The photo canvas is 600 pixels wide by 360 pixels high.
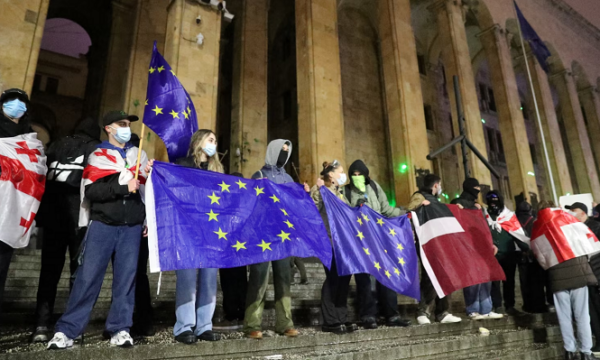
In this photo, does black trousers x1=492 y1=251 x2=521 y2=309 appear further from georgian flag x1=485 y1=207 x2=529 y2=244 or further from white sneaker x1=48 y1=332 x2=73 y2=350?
white sneaker x1=48 y1=332 x2=73 y2=350

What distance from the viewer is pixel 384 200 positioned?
5.26 meters

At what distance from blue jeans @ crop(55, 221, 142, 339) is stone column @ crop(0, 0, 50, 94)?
5292 millimetres

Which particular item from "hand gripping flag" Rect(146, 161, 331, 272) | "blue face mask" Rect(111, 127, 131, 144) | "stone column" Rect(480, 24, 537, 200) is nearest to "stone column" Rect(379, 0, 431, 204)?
"stone column" Rect(480, 24, 537, 200)

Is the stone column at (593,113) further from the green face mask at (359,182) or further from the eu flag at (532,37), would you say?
the green face mask at (359,182)

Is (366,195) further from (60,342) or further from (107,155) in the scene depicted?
(60,342)

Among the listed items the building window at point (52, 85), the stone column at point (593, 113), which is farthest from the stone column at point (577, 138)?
the building window at point (52, 85)

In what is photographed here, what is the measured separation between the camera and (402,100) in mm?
12641

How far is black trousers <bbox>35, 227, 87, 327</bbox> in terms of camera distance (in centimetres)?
322

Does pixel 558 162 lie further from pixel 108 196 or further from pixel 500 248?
pixel 108 196

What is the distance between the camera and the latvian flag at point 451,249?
502 cm

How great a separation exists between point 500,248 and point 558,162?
15.4m

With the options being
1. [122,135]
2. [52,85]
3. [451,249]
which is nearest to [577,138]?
[451,249]

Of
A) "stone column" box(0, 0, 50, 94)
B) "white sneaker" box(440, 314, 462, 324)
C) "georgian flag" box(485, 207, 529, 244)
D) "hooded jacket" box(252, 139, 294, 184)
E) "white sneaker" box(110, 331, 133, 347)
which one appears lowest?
"white sneaker" box(440, 314, 462, 324)

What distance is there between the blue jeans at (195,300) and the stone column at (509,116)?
1554 cm
